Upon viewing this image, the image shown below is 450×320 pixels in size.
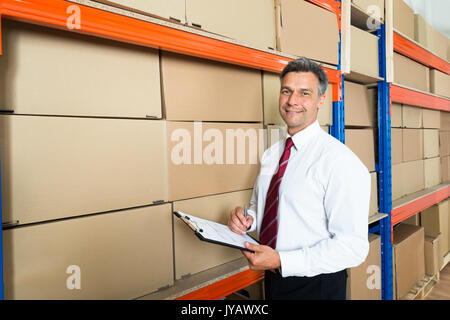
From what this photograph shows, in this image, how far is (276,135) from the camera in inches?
57.2

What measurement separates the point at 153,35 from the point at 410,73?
2.49m

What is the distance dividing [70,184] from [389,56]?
2214 millimetres

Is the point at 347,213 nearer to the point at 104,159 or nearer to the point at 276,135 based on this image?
the point at 276,135

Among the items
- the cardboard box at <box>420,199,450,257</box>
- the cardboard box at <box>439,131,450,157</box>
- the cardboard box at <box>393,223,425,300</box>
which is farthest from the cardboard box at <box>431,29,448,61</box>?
the cardboard box at <box>393,223,425,300</box>

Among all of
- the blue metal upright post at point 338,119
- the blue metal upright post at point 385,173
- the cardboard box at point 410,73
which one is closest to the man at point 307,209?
the blue metal upright post at point 338,119

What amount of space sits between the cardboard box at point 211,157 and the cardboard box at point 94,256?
141 mm

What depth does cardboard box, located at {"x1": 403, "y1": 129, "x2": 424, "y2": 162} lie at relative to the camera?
251cm

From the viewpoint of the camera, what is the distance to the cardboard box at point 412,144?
8.23 feet

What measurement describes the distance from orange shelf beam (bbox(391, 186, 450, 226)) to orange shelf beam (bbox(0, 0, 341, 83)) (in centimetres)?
167

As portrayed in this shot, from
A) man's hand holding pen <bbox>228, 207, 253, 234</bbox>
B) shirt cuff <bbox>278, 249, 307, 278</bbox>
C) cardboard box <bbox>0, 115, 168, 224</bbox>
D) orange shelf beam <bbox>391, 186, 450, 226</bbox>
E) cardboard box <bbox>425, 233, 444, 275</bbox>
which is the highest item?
cardboard box <bbox>0, 115, 168, 224</bbox>

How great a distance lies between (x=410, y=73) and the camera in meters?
2.55

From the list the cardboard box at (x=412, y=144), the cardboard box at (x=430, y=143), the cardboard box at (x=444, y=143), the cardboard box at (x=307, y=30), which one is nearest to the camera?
the cardboard box at (x=307, y=30)

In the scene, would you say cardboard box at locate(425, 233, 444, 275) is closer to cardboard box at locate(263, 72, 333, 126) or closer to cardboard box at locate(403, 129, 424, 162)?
cardboard box at locate(403, 129, 424, 162)

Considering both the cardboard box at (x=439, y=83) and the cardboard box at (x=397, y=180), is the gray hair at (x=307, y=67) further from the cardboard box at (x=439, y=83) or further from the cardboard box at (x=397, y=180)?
the cardboard box at (x=439, y=83)
